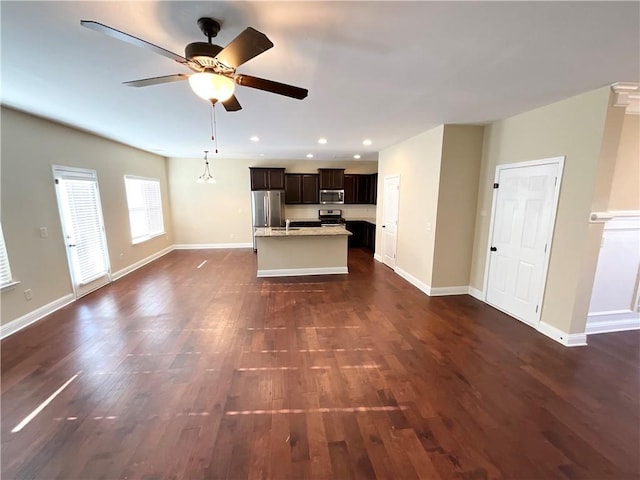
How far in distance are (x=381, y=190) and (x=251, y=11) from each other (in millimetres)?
5356

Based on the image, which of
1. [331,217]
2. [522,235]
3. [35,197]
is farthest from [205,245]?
[522,235]

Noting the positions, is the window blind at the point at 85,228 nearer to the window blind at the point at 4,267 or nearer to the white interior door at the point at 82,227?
the white interior door at the point at 82,227

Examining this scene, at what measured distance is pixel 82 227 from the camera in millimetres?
4336

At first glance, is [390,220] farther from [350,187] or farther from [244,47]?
[244,47]

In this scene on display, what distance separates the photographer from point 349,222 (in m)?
8.25

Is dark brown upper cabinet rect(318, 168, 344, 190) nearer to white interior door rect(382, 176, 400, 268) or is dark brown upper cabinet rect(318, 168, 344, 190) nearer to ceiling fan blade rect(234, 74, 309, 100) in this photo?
white interior door rect(382, 176, 400, 268)

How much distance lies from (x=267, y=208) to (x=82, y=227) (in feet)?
13.2

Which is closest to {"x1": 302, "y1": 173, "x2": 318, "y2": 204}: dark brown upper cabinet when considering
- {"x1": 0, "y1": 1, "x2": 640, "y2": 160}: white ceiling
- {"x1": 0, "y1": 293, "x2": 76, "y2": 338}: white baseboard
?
{"x1": 0, "y1": 1, "x2": 640, "y2": 160}: white ceiling

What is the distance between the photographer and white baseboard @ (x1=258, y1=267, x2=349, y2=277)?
5.49 m

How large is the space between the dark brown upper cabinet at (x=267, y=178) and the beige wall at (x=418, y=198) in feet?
10.5

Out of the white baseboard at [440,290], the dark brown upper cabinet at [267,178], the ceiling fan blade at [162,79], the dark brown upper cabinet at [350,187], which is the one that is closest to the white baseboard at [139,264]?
the dark brown upper cabinet at [267,178]

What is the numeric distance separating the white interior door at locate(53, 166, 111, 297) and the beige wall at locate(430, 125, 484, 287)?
224 inches

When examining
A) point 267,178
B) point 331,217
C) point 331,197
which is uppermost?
point 267,178

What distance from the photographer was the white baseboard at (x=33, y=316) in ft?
10.2
